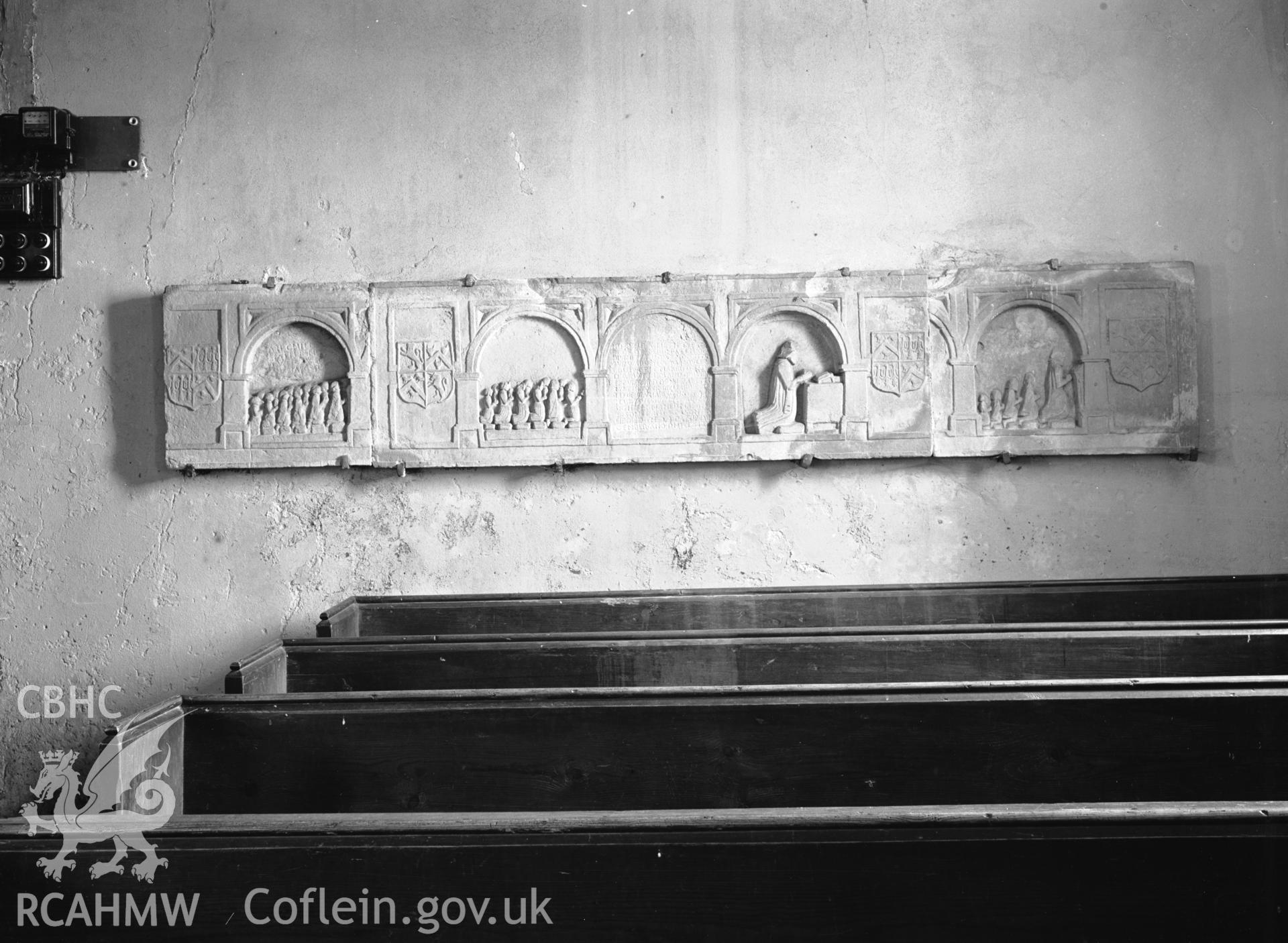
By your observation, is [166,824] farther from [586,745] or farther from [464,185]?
[464,185]

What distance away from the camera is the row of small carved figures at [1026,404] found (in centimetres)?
470

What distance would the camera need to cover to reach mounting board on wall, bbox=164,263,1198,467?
468 cm

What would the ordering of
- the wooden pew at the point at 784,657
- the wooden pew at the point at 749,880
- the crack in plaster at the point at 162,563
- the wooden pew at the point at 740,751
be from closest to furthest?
1. the wooden pew at the point at 749,880
2. the wooden pew at the point at 740,751
3. the wooden pew at the point at 784,657
4. the crack in plaster at the point at 162,563

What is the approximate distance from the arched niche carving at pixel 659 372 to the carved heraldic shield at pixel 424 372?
760 millimetres

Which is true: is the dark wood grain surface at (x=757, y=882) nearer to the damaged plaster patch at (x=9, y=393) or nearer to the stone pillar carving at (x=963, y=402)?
the stone pillar carving at (x=963, y=402)

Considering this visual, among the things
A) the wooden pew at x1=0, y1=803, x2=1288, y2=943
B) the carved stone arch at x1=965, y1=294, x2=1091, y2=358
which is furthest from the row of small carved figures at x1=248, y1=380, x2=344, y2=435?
the wooden pew at x1=0, y1=803, x2=1288, y2=943

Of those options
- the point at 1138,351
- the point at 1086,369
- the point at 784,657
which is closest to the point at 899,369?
the point at 1086,369

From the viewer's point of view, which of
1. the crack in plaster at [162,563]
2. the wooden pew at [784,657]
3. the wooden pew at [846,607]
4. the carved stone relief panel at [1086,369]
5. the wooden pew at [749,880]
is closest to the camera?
the wooden pew at [749,880]

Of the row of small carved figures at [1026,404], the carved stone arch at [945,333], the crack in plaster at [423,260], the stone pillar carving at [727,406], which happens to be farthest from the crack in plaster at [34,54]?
the row of small carved figures at [1026,404]

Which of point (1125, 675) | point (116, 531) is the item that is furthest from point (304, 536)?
point (1125, 675)

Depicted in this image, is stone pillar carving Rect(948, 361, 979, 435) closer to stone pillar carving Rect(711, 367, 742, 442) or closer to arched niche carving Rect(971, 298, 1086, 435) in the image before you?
arched niche carving Rect(971, 298, 1086, 435)

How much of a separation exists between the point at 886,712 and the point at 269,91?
4.23m

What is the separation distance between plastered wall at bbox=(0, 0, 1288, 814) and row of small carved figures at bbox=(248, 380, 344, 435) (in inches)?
9.3

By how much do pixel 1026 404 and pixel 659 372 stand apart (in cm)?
177
